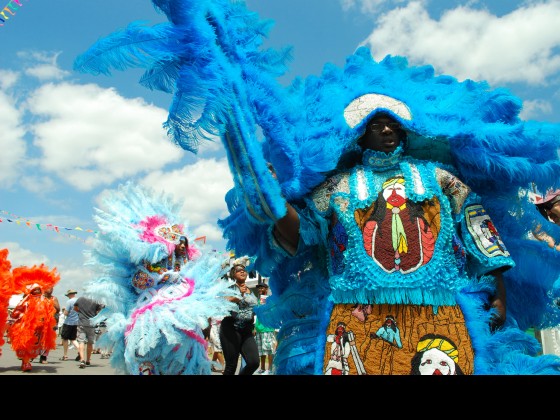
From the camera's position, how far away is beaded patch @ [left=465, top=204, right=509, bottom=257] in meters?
2.17

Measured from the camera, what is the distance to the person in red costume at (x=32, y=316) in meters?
7.90

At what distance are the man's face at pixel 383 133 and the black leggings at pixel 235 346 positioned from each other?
12.0ft

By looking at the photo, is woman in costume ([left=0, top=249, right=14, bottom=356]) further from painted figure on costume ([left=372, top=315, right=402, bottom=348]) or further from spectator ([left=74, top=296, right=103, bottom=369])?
painted figure on costume ([left=372, top=315, right=402, bottom=348])

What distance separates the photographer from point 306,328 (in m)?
2.32

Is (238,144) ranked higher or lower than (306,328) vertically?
higher

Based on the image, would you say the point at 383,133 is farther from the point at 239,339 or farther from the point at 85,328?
the point at 85,328

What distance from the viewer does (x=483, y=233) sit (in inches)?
86.7

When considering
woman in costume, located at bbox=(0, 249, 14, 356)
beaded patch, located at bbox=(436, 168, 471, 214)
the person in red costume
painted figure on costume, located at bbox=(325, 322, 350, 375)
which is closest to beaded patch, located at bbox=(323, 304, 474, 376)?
painted figure on costume, located at bbox=(325, 322, 350, 375)

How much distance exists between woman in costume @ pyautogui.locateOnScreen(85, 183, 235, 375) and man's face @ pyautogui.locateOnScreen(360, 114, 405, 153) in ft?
7.82

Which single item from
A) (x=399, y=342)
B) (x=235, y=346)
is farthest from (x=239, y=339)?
(x=399, y=342)

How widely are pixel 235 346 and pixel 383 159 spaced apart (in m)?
3.76

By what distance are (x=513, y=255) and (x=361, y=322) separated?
856mm

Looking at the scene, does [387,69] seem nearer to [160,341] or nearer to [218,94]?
[218,94]
